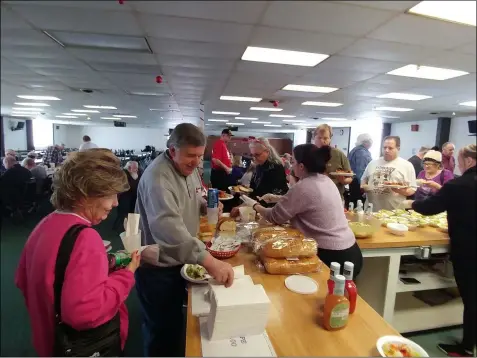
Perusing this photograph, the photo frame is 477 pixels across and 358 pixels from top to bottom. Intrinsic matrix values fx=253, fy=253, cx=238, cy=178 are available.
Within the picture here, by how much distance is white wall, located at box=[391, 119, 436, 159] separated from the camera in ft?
2.07

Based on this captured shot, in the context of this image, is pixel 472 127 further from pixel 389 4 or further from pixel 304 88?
pixel 304 88

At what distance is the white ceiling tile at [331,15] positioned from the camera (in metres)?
0.35

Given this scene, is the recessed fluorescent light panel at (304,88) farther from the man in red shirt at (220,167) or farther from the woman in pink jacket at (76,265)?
the woman in pink jacket at (76,265)

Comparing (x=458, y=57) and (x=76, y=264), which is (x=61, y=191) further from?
(x=458, y=57)

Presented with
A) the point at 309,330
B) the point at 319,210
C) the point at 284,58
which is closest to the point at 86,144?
the point at 309,330

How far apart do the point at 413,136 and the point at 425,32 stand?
0.49 meters

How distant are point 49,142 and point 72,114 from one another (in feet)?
0.29

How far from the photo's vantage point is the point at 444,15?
0.36 meters

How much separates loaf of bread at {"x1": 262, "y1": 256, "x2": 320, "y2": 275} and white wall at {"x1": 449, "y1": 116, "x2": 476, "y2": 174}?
782 millimetres

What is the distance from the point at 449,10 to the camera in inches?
13.7

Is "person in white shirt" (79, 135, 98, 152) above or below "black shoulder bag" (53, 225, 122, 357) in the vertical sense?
above

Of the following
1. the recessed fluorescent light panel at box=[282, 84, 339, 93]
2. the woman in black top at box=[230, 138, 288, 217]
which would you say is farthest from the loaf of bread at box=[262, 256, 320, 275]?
the recessed fluorescent light panel at box=[282, 84, 339, 93]

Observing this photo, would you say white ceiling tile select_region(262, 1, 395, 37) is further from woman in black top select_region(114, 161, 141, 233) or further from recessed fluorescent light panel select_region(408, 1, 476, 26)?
woman in black top select_region(114, 161, 141, 233)

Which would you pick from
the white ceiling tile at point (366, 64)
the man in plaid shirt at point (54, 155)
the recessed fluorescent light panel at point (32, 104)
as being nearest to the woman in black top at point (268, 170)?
the white ceiling tile at point (366, 64)
